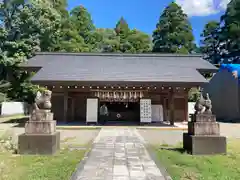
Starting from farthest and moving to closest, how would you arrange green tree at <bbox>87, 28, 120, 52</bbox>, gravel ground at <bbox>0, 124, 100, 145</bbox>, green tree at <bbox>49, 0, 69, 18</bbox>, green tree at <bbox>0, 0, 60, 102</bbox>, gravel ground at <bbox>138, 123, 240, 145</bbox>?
1. green tree at <bbox>87, 28, 120, 52</bbox>
2. green tree at <bbox>49, 0, 69, 18</bbox>
3. green tree at <bbox>0, 0, 60, 102</bbox>
4. gravel ground at <bbox>138, 123, 240, 145</bbox>
5. gravel ground at <bbox>0, 124, 100, 145</bbox>

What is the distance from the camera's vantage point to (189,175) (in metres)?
4.34

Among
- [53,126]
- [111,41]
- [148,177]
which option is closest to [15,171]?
[53,126]

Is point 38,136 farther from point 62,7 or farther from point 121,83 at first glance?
point 62,7

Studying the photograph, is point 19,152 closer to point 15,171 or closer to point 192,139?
point 15,171

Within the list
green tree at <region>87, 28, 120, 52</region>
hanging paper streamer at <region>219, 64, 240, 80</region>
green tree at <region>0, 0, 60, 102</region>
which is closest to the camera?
hanging paper streamer at <region>219, 64, 240, 80</region>

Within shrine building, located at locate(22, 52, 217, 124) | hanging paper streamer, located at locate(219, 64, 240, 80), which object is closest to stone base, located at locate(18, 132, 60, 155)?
shrine building, located at locate(22, 52, 217, 124)

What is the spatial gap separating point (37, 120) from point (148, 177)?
337cm

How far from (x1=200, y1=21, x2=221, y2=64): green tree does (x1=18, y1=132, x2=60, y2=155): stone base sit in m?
32.3

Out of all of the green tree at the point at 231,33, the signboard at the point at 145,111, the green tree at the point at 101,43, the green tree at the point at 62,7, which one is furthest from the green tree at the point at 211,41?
the signboard at the point at 145,111

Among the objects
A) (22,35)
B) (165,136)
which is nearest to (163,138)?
(165,136)

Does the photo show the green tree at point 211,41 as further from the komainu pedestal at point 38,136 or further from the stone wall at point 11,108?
the komainu pedestal at point 38,136

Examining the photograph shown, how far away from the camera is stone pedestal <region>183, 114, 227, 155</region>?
6.04m

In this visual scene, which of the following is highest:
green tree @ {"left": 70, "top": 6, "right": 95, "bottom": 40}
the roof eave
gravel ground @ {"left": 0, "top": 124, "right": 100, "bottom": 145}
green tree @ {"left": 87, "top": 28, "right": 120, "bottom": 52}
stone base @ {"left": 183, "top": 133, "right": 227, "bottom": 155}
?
green tree @ {"left": 70, "top": 6, "right": 95, "bottom": 40}

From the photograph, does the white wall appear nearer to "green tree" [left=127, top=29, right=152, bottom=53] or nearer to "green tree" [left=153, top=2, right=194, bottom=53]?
"green tree" [left=127, top=29, right=152, bottom=53]
